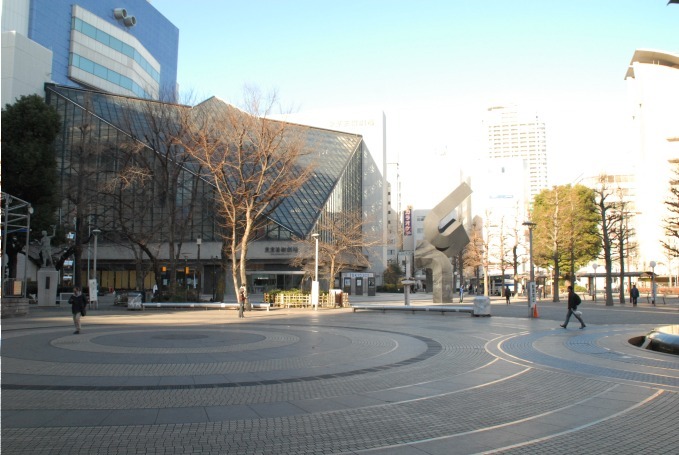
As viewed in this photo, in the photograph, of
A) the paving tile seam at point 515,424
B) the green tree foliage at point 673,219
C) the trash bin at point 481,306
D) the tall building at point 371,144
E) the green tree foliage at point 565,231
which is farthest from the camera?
the tall building at point 371,144

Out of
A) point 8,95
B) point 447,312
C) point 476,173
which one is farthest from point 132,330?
point 476,173

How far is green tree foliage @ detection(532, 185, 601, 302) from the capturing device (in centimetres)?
4857

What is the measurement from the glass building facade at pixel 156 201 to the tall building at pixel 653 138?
4881 centimetres

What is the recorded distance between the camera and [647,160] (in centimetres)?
8438

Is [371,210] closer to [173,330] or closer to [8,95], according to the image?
[8,95]

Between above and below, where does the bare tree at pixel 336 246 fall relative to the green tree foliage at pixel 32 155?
below

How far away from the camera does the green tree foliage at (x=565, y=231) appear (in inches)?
1912

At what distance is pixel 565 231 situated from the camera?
161ft

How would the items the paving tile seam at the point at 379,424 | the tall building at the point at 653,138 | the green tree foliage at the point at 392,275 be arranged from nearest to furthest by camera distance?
the paving tile seam at the point at 379,424 → the tall building at the point at 653,138 → the green tree foliage at the point at 392,275

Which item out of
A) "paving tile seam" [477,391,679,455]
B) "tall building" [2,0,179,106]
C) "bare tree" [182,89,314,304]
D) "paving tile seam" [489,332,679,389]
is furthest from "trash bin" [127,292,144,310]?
"paving tile seam" [477,391,679,455]

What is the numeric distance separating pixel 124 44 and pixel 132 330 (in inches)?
2821

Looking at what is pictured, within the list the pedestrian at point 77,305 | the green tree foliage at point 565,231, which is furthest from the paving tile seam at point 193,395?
the green tree foliage at point 565,231

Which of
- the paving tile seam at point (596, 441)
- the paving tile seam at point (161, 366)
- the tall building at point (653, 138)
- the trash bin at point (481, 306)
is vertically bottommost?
the paving tile seam at point (161, 366)

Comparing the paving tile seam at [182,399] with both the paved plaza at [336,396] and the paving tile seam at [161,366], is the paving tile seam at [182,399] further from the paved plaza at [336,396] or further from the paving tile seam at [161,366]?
the paving tile seam at [161,366]
